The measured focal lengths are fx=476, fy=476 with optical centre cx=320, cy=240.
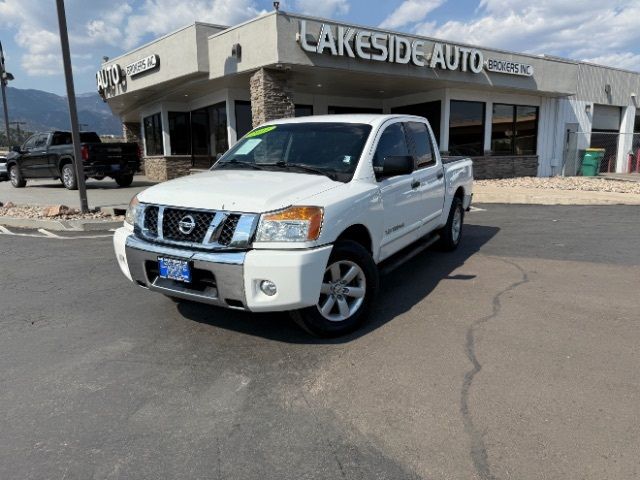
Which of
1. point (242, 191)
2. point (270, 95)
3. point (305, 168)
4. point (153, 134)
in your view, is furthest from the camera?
point (153, 134)

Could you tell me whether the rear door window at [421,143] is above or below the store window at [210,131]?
below

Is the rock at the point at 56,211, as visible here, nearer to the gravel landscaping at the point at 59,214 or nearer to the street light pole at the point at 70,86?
the gravel landscaping at the point at 59,214

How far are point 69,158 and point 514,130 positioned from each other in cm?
1751

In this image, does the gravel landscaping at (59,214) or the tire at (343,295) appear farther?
the gravel landscaping at (59,214)

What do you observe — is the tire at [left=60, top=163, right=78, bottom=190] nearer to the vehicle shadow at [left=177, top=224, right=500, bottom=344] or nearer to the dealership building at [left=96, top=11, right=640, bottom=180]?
the dealership building at [left=96, top=11, right=640, bottom=180]

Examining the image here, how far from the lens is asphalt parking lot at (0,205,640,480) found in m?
A: 2.44

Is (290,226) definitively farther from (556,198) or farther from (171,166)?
(171,166)

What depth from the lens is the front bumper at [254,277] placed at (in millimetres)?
3332

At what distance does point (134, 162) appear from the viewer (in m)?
16.2

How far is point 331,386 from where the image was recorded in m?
3.15

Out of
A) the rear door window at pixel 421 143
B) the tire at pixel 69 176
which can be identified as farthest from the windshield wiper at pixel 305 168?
the tire at pixel 69 176

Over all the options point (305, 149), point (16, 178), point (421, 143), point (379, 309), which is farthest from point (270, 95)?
point (16, 178)

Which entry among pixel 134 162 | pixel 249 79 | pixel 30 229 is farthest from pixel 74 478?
pixel 134 162

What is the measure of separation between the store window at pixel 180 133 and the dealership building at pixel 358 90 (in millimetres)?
46
